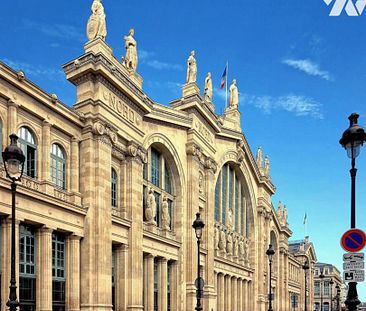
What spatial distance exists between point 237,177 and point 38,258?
35836mm

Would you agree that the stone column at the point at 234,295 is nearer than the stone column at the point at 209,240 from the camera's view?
No

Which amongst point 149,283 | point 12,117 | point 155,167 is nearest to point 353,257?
point 12,117

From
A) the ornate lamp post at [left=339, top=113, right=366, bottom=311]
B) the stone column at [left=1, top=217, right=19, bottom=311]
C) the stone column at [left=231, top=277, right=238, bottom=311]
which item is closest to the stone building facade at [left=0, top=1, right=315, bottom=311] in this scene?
the stone column at [left=1, top=217, right=19, bottom=311]

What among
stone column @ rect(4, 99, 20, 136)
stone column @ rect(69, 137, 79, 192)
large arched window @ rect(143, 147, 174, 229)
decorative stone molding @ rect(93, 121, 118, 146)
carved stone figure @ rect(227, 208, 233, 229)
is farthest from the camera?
carved stone figure @ rect(227, 208, 233, 229)

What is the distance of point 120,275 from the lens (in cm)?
3059

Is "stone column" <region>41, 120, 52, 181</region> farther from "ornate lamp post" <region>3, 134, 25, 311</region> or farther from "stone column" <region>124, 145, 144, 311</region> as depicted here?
"ornate lamp post" <region>3, 134, 25, 311</region>

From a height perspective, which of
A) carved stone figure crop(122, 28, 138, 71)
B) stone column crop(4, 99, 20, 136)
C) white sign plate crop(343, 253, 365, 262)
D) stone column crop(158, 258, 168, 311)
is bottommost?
stone column crop(158, 258, 168, 311)

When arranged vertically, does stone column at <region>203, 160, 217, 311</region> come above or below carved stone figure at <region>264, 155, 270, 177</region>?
below

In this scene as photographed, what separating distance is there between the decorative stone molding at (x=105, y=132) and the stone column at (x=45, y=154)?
320 centimetres

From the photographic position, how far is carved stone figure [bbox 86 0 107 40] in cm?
2911

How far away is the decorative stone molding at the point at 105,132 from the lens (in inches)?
1086

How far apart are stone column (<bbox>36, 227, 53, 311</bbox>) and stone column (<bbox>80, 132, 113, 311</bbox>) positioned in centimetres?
308

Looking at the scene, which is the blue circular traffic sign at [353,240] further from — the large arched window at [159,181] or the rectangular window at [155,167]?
the rectangular window at [155,167]

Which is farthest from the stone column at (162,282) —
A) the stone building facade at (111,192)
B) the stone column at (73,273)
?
the stone column at (73,273)
